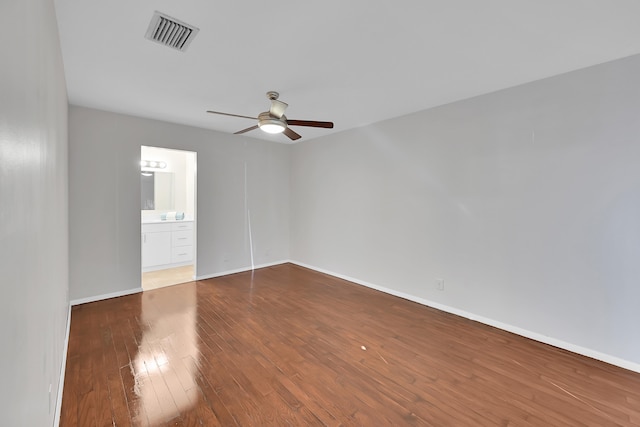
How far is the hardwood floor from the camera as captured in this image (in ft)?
5.90

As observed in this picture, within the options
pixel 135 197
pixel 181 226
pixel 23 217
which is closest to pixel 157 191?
pixel 181 226

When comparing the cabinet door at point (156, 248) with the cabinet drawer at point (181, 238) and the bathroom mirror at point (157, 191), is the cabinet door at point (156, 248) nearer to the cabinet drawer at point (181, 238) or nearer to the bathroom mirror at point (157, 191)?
the cabinet drawer at point (181, 238)

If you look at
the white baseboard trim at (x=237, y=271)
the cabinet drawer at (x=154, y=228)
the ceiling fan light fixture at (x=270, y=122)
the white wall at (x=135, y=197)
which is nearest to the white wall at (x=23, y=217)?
the ceiling fan light fixture at (x=270, y=122)

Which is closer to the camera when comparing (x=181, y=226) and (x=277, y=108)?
(x=277, y=108)

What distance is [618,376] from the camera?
2.21 m

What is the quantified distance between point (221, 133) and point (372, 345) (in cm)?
405

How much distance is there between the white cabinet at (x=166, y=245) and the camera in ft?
16.7

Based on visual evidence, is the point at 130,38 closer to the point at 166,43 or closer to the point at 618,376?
the point at 166,43

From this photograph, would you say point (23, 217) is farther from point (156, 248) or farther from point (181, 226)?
point (181, 226)

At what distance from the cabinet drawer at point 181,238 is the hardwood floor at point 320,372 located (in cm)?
205

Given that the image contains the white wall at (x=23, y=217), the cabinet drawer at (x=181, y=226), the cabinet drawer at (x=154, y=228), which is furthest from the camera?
the cabinet drawer at (x=181, y=226)

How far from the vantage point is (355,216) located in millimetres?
4539

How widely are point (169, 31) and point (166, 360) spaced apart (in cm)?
257

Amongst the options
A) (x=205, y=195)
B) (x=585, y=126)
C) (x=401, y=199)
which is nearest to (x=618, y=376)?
(x=585, y=126)
